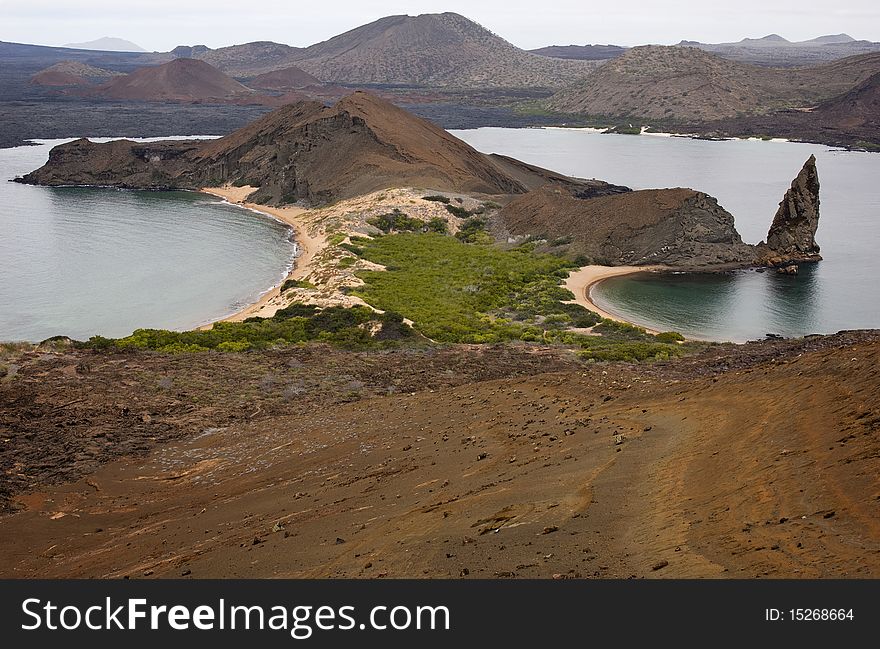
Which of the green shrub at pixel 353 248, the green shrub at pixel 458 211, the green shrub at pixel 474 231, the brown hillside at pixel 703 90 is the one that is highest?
the brown hillside at pixel 703 90

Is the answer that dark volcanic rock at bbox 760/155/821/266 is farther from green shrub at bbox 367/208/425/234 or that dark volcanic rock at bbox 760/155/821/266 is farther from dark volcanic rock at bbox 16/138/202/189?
dark volcanic rock at bbox 16/138/202/189

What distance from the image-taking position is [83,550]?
17.5 meters

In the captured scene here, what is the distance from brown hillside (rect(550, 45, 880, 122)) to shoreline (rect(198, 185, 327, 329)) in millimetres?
110447

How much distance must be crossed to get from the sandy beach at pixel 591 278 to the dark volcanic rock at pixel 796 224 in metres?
8.74

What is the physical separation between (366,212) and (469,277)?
1873 centimetres

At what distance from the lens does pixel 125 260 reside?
61188mm

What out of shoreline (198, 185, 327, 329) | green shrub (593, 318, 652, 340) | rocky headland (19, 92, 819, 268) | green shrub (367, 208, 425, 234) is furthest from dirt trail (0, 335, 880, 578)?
green shrub (367, 208, 425, 234)

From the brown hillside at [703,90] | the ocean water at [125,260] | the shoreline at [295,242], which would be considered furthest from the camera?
the brown hillside at [703,90]

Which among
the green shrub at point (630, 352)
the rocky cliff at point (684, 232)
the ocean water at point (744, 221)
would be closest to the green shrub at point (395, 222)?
the rocky cliff at point (684, 232)

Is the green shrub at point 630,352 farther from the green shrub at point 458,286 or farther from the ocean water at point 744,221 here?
the ocean water at point 744,221

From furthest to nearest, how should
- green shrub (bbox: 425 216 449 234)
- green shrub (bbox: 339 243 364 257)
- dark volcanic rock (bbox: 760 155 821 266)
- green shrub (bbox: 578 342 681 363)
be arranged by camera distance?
1. green shrub (bbox: 425 216 449 234)
2. dark volcanic rock (bbox: 760 155 821 266)
3. green shrub (bbox: 339 243 364 257)
4. green shrub (bbox: 578 342 681 363)

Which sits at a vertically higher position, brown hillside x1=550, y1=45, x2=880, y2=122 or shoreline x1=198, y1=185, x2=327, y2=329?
brown hillside x1=550, y1=45, x2=880, y2=122

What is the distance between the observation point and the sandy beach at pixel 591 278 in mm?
47688

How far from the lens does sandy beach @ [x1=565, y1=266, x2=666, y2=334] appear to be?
47.7 metres
